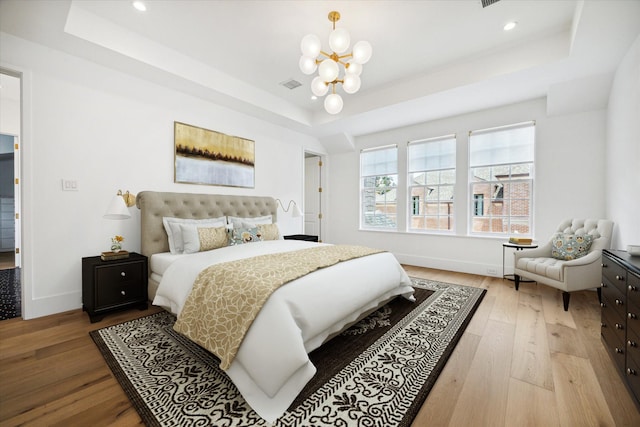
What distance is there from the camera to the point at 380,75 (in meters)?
3.78

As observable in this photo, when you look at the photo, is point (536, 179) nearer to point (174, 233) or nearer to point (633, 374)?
point (633, 374)

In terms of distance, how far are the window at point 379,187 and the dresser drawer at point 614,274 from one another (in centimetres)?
343

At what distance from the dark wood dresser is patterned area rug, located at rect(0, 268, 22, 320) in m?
4.88

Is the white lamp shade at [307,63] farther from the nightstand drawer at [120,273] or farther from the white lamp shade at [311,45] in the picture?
the nightstand drawer at [120,273]

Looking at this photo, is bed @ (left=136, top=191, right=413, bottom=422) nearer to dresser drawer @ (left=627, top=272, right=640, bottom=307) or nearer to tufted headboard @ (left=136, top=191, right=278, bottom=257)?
tufted headboard @ (left=136, top=191, right=278, bottom=257)

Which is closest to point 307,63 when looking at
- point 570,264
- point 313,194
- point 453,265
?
point 570,264

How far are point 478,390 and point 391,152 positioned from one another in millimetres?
4472

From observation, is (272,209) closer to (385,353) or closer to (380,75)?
(380,75)

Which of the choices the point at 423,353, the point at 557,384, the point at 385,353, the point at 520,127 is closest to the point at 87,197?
the point at 385,353

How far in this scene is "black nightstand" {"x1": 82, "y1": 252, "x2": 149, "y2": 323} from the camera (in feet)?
8.43

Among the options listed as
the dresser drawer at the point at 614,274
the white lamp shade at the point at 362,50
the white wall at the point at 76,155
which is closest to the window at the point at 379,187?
the white lamp shade at the point at 362,50

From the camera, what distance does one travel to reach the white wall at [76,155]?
8.44 feet

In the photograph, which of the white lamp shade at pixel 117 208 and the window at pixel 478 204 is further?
the window at pixel 478 204

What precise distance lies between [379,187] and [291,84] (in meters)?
2.69
